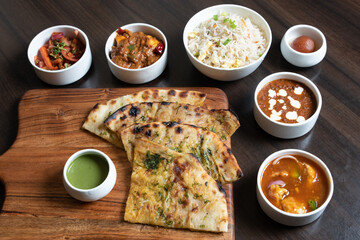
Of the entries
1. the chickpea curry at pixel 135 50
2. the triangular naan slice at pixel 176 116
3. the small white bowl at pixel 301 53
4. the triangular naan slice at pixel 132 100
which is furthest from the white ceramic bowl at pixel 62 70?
the small white bowl at pixel 301 53

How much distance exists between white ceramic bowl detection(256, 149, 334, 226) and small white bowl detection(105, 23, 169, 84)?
1.38m

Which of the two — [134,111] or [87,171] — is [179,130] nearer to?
[134,111]

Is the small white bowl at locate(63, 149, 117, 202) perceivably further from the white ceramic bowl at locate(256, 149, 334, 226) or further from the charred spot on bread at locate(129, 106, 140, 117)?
the white ceramic bowl at locate(256, 149, 334, 226)

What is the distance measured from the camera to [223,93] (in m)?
3.92

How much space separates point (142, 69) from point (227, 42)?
84cm

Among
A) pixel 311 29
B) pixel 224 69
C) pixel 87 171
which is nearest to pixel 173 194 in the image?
pixel 87 171

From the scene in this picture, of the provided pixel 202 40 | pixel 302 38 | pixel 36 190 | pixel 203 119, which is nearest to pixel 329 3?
pixel 302 38

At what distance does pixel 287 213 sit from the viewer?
3141 millimetres

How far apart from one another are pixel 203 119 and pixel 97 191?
1.04m

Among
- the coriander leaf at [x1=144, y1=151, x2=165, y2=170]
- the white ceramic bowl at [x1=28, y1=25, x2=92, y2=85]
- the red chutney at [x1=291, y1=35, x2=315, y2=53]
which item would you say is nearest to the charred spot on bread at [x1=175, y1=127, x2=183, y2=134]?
the coriander leaf at [x1=144, y1=151, x2=165, y2=170]

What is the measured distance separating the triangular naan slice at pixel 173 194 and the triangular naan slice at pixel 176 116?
32 cm

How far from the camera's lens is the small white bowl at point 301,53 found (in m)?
4.11

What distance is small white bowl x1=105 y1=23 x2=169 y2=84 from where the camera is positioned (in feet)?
Answer: 13.1

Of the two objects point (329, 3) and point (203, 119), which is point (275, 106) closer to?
point (203, 119)
